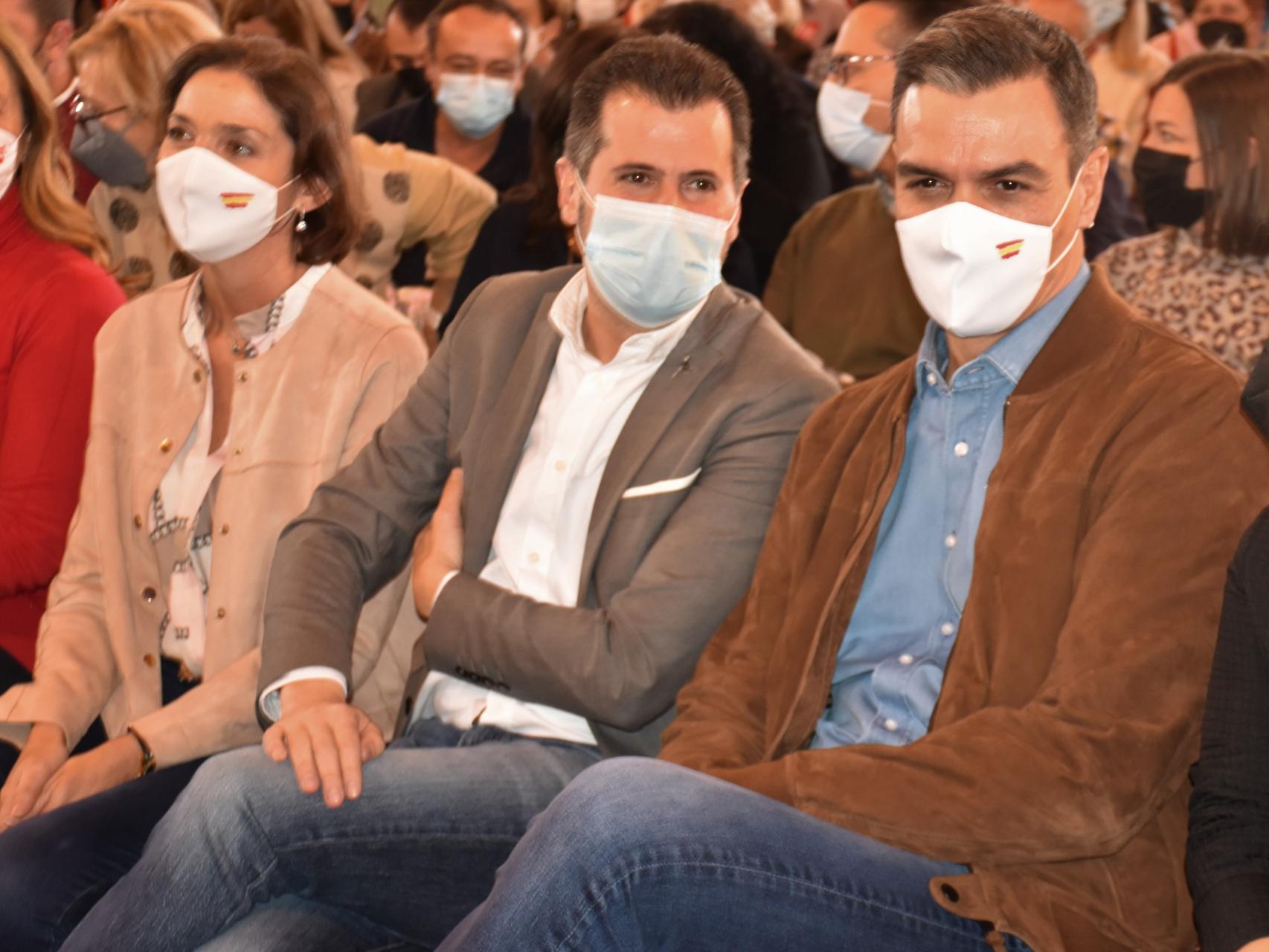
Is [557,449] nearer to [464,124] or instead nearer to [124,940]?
[124,940]

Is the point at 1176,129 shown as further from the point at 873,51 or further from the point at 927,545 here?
the point at 927,545

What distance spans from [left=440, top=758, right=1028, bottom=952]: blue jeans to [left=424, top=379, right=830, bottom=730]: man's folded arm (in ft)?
1.60

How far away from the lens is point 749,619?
8.02 feet

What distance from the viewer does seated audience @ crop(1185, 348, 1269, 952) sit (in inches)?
Result: 72.7

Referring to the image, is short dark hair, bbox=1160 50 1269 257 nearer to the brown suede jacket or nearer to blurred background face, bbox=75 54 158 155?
the brown suede jacket

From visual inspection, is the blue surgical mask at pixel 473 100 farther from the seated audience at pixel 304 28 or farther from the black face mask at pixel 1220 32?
the black face mask at pixel 1220 32

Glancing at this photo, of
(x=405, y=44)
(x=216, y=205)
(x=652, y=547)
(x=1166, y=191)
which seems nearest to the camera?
(x=652, y=547)

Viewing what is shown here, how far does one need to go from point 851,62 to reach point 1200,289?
1.23 m

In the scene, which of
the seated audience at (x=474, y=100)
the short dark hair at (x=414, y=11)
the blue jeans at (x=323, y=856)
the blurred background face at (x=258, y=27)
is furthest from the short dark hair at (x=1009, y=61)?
the short dark hair at (x=414, y=11)

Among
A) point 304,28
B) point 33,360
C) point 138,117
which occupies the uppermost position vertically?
point 138,117

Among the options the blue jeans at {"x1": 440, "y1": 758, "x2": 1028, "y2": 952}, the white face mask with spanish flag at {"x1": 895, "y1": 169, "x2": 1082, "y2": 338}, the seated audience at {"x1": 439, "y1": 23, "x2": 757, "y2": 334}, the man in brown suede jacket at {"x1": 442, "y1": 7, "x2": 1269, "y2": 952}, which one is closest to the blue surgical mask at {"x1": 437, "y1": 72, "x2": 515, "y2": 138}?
the seated audience at {"x1": 439, "y1": 23, "x2": 757, "y2": 334}

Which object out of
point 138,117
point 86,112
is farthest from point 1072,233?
point 86,112

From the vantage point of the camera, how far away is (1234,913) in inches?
71.0

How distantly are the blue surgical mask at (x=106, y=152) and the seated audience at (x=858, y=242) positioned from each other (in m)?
1.69
